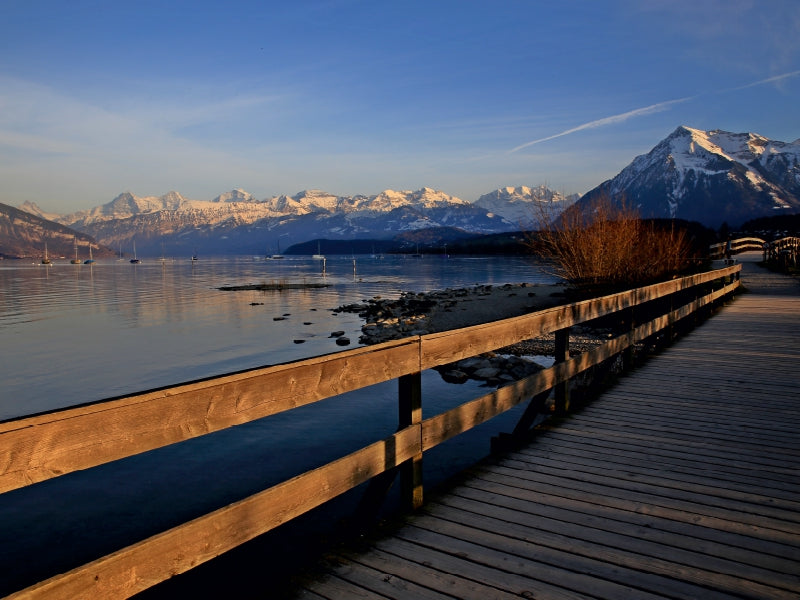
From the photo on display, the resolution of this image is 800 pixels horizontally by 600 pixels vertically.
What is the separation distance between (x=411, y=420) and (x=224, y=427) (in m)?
1.67

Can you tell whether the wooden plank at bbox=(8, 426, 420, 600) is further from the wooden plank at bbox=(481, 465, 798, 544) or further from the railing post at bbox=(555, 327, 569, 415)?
the railing post at bbox=(555, 327, 569, 415)

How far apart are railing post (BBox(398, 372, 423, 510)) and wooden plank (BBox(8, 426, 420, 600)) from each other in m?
0.27

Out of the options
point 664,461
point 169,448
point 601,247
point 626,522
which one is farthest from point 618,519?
point 601,247

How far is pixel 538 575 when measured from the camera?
126 inches

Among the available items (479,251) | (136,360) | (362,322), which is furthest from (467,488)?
(479,251)

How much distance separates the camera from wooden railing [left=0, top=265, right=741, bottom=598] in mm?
2113

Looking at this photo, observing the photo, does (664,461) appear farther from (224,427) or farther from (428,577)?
(224,427)

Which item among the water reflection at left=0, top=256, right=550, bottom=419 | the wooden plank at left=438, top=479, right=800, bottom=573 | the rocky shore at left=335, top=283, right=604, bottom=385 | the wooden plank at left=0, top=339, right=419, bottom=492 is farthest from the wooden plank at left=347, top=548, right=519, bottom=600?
the water reflection at left=0, top=256, right=550, bottom=419

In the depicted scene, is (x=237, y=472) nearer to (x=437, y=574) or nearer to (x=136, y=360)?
(x=437, y=574)

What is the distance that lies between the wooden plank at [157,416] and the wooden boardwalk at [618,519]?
1114 mm

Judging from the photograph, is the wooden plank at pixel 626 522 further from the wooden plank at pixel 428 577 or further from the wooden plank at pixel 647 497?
the wooden plank at pixel 428 577

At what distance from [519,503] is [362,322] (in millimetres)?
27603

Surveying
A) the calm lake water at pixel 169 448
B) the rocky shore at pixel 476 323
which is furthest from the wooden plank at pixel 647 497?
the rocky shore at pixel 476 323

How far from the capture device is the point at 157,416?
247cm
